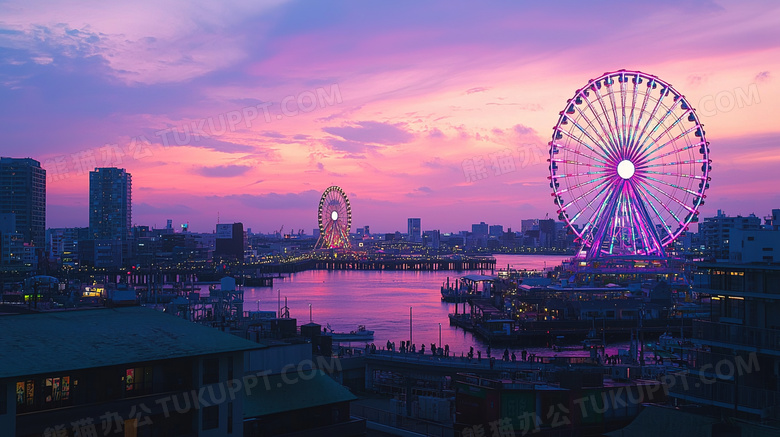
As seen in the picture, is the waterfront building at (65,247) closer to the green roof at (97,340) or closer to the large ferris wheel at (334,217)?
the large ferris wheel at (334,217)

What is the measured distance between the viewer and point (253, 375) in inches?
545

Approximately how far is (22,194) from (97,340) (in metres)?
134

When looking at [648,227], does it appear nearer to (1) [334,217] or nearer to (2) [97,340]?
(2) [97,340]

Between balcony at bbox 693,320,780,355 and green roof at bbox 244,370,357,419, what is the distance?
6488 mm

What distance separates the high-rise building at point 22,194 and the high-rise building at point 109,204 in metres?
36.3

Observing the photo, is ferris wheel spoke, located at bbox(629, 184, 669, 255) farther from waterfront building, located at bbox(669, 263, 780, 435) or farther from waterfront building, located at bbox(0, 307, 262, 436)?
waterfront building, located at bbox(0, 307, 262, 436)

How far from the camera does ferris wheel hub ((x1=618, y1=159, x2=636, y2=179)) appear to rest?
1948 inches

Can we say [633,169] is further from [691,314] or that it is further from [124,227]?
[124,227]

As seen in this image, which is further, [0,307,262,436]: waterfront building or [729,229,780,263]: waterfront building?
[729,229,780,263]: waterfront building

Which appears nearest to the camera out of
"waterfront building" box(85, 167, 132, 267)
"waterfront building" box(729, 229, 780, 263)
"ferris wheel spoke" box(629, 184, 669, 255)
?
"waterfront building" box(729, 229, 780, 263)

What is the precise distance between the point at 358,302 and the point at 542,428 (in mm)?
56157

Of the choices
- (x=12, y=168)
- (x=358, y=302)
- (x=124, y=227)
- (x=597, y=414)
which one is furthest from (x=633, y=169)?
(x=124, y=227)

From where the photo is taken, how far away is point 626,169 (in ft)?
163

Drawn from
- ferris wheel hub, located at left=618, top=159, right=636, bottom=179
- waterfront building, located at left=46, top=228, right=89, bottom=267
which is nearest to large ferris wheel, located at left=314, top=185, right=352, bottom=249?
waterfront building, located at left=46, top=228, right=89, bottom=267
